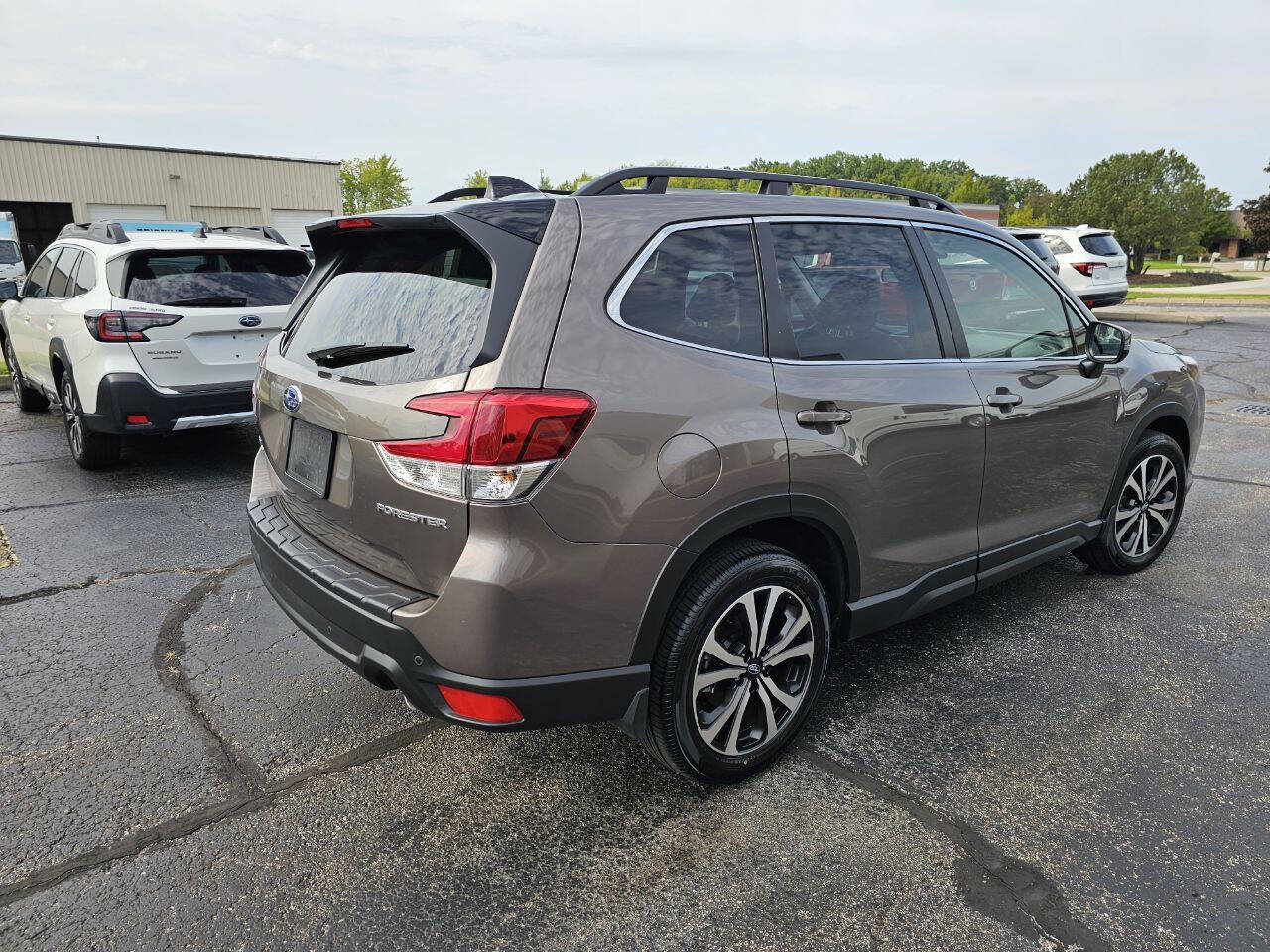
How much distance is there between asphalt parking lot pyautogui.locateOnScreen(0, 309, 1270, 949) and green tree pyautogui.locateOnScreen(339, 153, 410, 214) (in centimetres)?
6446

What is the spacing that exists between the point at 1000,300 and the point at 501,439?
8.12ft

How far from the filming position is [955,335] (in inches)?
134

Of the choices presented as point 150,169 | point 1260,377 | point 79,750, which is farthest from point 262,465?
point 150,169

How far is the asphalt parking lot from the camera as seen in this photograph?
2.30 m

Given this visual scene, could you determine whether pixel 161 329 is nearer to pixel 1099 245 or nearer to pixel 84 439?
pixel 84 439

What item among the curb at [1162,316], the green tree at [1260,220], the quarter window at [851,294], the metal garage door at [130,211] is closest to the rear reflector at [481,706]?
the quarter window at [851,294]

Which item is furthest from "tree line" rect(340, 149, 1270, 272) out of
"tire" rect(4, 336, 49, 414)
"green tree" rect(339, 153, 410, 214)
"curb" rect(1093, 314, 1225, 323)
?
"tire" rect(4, 336, 49, 414)

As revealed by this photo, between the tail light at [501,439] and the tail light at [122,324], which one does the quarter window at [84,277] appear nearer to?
the tail light at [122,324]

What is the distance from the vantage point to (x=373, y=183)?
63.6 metres

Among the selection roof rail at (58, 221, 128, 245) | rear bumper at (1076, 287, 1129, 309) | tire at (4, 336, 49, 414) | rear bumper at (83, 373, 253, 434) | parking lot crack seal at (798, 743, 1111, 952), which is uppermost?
roof rail at (58, 221, 128, 245)

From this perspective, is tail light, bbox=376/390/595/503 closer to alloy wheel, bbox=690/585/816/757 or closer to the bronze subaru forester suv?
the bronze subaru forester suv

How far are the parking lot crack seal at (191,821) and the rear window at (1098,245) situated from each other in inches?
723

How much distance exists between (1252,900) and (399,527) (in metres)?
2.44

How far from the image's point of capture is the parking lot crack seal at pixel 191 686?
2902mm
